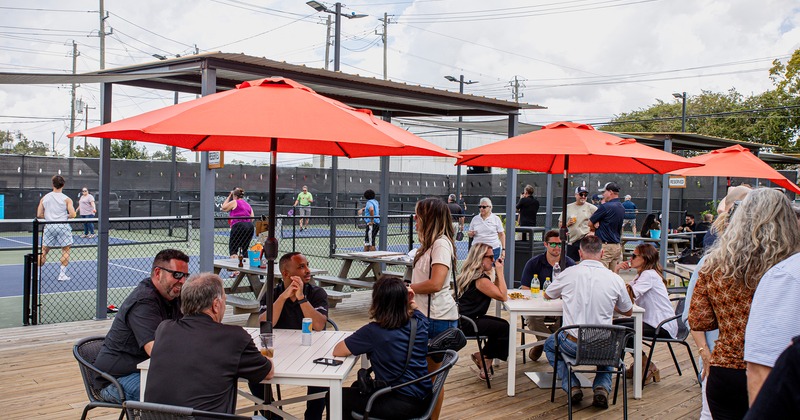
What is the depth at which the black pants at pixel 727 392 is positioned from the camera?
9.31ft

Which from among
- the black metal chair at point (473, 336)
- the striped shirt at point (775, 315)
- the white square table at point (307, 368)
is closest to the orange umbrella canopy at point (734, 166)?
the black metal chair at point (473, 336)

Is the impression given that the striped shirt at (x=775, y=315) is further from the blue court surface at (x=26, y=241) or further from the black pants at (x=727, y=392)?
the blue court surface at (x=26, y=241)

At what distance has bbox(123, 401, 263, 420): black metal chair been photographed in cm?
283

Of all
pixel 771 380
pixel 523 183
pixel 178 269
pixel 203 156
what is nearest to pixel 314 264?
pixel 203 156

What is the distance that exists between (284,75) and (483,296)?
3570 millimetres

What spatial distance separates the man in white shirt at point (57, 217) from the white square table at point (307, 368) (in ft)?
26.5

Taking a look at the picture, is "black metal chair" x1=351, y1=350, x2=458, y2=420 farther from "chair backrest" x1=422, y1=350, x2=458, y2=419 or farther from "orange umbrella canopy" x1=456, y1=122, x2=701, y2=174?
"orange umbrella canopy" x1=456, y1=122, x2=701, y2=174

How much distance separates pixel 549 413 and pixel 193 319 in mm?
3270

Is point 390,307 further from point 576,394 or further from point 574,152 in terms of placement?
point 574,152

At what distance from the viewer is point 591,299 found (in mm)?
5258

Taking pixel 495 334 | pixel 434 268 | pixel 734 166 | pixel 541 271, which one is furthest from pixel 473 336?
pixel 734 166

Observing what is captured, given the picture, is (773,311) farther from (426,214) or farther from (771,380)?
(426,214)

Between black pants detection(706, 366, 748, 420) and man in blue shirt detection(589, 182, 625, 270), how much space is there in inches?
300

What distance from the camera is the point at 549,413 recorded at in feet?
17.3
